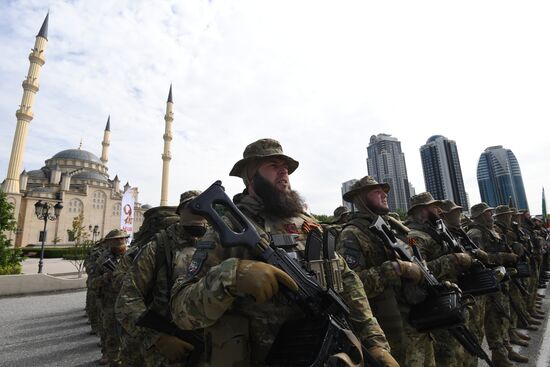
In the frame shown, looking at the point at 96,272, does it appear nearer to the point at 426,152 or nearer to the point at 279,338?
the point at 279,338

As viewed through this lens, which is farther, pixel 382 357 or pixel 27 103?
pixel 27 103

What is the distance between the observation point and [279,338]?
164cm

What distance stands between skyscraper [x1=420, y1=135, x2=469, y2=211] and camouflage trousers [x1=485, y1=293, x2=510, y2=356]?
118ft

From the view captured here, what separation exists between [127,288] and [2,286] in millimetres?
13646

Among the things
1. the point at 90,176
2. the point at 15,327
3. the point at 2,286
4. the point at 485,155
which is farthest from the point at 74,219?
the point at 485,155

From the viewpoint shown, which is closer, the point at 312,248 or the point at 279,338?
the point at 279,338

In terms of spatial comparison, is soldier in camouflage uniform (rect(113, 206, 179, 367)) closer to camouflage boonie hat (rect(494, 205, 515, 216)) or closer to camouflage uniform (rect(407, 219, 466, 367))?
camouflage uniform (rect(407, 219, 466, 367))

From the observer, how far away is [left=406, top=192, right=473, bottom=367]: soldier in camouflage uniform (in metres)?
3.43

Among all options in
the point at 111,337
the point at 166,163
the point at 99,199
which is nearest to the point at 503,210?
the point at 111,337

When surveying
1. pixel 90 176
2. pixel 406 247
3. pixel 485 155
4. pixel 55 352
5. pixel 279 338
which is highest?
pixel 90 176

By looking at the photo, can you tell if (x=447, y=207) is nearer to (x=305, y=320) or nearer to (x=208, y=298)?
(x=305, y=320)

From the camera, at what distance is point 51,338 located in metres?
6.82

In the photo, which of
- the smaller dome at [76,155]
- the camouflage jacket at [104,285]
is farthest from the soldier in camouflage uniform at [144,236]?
the smaller dome at [76,155]

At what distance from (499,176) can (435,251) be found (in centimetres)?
4190
